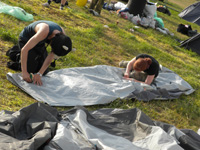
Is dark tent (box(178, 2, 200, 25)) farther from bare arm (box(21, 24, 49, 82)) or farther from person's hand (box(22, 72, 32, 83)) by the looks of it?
person's hand (box(22, 72, 32, 83))

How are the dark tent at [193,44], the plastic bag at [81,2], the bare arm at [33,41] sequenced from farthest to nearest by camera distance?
1. the plastic bag at [81,2]
2. the dark tent at [193,44]
3. the bare arm at [33,41]

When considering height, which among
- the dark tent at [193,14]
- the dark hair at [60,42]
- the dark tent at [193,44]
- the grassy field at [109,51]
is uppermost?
the dark tent at [193,14]

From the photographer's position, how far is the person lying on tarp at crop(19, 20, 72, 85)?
316 centimetres

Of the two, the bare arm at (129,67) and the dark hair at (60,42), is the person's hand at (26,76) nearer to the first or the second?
the dark hair at (60,42)

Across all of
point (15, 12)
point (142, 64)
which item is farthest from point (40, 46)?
point (15, 12)

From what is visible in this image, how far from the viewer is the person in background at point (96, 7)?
8969mm

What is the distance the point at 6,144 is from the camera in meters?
1.86

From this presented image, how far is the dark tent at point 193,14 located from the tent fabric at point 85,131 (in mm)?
13382

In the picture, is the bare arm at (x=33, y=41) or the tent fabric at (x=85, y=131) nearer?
the tent fabric at (x=85, y=131)

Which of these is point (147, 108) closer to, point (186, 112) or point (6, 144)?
point (186, 112)

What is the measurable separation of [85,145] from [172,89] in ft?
9.65

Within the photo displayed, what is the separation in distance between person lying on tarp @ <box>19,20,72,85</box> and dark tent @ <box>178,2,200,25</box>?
1322cm

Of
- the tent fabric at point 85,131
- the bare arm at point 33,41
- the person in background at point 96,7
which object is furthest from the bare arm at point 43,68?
the person in background at point 96,7

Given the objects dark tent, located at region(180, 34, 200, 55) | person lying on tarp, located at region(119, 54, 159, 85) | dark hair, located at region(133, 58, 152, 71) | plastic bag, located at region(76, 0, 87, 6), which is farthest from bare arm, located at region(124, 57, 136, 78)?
plastic bag, located at region(76, 0, 87, 6)
